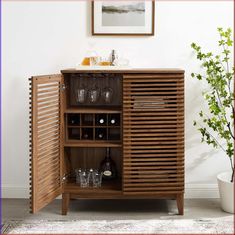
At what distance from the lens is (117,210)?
3828 millimetres

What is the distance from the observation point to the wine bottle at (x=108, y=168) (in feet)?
12.9

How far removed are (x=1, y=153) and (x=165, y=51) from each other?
1.56 m

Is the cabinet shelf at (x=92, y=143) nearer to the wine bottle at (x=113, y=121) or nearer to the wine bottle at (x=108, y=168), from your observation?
the wine bottle at (x=113, y=121)

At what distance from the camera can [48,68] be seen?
4078 mm

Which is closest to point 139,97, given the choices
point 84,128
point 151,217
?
point 84,128

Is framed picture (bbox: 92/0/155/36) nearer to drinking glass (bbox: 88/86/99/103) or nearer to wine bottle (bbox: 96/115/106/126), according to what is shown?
drinking glass (bbox: 88/86/99/103)

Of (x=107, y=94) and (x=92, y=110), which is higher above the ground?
(x=107, y=94)

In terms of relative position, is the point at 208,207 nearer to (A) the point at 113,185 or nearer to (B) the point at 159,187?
(B) the point at 159,187

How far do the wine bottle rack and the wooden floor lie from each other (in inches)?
21.0

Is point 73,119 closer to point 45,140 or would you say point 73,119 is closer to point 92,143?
point 92,143

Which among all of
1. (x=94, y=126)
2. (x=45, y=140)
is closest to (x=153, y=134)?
(x=94, y=126)

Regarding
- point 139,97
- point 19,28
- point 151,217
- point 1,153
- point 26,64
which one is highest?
point 19,28

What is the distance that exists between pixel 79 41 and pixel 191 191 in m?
1.51

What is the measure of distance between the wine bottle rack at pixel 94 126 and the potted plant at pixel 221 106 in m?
0.66
